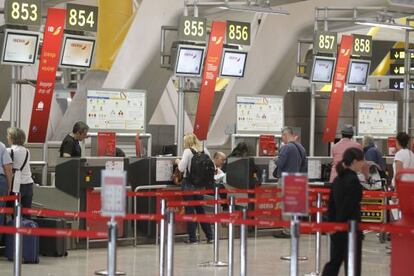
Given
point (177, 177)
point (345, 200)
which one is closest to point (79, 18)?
point (177, 177)

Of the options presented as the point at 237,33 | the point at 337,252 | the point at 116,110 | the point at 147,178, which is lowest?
the point at 337,252

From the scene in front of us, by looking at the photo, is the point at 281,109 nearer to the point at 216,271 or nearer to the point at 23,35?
the point at 23,35

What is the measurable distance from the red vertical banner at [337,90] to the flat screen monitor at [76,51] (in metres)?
5.05

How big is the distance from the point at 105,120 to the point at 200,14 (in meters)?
4.49

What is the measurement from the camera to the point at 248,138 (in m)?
17.6

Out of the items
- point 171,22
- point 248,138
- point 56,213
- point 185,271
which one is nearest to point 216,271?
point 185,271

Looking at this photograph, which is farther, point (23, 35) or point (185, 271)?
point (23, 35)

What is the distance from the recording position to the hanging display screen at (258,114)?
57.0 feet

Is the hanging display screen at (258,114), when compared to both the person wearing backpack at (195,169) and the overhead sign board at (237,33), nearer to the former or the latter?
the overhead sign board at (237,33)

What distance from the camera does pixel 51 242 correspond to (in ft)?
41.6

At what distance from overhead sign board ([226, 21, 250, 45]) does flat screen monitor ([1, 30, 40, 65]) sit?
4566 mm

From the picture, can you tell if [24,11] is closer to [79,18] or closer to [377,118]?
[79,18]

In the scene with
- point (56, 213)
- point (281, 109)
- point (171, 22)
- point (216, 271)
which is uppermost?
point (171, 22)

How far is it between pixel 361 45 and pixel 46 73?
7194 millimetres
